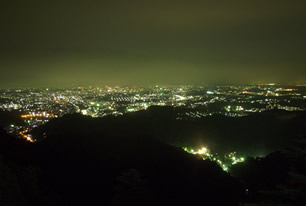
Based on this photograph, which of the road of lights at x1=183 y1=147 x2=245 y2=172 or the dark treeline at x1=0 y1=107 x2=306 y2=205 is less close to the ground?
the dark treeline at x1=0 y1=107 x2=306 y2=205

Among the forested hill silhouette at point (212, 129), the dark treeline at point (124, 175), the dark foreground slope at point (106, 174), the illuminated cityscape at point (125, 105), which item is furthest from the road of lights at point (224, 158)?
the illuminated cityscape at point (125, 105)

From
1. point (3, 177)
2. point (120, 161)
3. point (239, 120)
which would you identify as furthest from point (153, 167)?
point (239, 120)

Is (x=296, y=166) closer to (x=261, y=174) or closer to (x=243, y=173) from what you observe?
(x=261, y=174)

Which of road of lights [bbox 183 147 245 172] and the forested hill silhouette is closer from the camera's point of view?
road of lights [bbox 183 147 245 172]

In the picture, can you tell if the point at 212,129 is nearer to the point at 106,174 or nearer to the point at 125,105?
the point at 106,174

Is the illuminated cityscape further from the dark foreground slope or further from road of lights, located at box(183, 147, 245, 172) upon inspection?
the dark foreground slope

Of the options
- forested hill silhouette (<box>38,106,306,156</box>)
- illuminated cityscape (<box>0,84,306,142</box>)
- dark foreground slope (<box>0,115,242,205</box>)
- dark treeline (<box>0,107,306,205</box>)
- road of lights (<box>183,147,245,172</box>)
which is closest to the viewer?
dark treeline (<box>0,107,306,205</box>)

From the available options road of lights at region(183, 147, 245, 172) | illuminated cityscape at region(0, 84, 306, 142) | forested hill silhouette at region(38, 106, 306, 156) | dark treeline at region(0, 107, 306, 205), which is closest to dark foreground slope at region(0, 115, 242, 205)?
dark treeline at region(0, 107, 306, 205)

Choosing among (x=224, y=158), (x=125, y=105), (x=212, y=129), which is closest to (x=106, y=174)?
(x=224, y=158)

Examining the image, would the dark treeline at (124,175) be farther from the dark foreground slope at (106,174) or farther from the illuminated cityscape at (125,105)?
the illuminated cityscape at (125,105)
